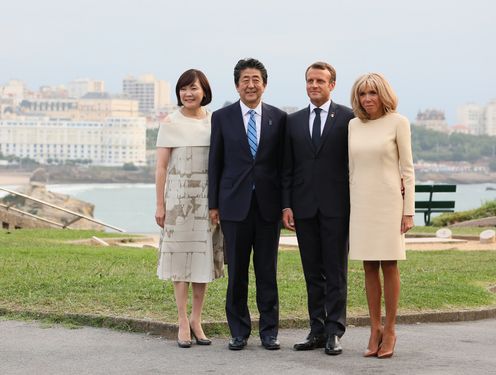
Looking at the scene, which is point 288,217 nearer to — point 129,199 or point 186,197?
point 186,197

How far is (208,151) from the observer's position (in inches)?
327

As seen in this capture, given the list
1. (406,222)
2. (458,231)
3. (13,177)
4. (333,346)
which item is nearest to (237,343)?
(333,346)

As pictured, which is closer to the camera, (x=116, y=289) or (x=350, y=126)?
(x=350, y=126)

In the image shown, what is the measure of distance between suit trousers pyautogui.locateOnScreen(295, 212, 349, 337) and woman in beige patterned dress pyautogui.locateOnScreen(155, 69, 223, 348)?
0.70 metres

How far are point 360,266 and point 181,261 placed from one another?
19.5 ft

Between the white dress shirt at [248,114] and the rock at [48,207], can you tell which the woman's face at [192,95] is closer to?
the white dress shirt at [248,114]

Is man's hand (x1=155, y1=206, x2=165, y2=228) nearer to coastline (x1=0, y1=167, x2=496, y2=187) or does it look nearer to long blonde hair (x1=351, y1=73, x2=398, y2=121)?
long blonde hair (x1=351, y1=73, x2=398, y2=121)

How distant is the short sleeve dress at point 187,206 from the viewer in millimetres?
8297

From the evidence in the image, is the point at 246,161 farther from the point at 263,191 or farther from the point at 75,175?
the point at 75,175

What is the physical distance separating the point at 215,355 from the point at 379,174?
162 cm

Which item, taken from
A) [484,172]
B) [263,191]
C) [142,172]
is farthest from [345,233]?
[142,172]

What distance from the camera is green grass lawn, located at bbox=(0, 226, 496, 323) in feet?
31.9

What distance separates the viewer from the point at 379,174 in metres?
7.78

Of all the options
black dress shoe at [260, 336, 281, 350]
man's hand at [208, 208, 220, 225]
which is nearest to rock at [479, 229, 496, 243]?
black dress shoe at [260, 336, 281, 350]
